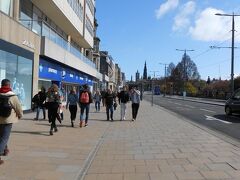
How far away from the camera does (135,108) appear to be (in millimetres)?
23141

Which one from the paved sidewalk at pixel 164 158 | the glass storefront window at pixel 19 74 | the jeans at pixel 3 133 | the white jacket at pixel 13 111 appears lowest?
the paved sidewalk at pixel 164 158

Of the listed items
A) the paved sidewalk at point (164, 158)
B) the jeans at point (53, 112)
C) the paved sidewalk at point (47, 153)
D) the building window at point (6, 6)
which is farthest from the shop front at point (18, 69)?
the paved sidewalk at point (164, 158)

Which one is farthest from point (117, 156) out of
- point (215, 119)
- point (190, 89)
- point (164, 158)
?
point (190, 89)

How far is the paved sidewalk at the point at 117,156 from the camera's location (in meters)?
8.42

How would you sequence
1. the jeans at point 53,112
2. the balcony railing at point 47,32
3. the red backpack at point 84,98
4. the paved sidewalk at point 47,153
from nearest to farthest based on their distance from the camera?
the paved sidewalk at point 47,153 → the jeans at point 53,112 → the red backpack at point 84,98 → the balcony railing at point 47,32

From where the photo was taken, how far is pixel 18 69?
22.2m

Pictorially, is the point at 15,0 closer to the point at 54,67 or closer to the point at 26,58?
the point at 26,58

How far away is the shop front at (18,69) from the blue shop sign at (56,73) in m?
3.22

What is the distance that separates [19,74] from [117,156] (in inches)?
510

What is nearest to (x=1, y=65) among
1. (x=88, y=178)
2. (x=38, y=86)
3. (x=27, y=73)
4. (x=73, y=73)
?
(x=27, y=73)

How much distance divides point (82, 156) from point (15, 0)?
1377cm

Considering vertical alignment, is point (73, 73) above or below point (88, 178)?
above

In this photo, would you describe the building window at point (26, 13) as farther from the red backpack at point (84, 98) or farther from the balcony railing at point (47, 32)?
the red backpack at point (84, 98)

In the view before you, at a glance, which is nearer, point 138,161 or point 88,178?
point 88,178
